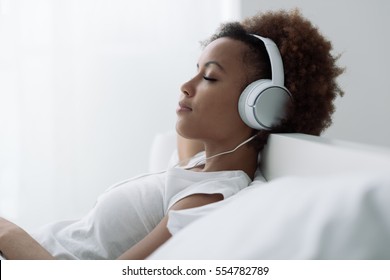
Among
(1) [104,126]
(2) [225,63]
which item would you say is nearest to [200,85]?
(2) [225,63]

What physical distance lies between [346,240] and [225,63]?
83cm

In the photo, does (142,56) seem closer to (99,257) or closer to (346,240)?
(99,257)

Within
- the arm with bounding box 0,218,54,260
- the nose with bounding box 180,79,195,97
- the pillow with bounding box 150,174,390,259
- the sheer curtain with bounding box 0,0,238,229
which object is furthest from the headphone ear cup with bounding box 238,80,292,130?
the sheer curtain with bounding box 0,0,238,229

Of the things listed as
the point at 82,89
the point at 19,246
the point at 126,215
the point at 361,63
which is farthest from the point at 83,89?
the point at 19,246

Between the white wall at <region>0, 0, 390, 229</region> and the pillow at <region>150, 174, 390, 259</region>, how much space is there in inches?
99.5

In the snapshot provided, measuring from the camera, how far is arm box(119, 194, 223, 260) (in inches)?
34.6

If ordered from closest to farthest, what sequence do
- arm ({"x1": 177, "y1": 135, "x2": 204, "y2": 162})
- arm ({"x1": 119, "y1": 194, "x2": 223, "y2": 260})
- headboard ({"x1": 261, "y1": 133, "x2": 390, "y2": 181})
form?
headboard ({"x1": 261, "y1": 133, "x2": 390, "y2": 181}) → arm ({"x1": 119, "y1": 194, "x2": 223, "y2": 260}) → arm ({"x1": 177, "y1": 135, "x2": 204, "y2": 162})

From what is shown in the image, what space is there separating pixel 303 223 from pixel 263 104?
700 mm

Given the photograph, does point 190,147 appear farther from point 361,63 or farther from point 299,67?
point 361,63

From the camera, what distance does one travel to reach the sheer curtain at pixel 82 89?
289 cm

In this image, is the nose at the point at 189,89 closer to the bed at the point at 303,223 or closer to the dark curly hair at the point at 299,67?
the dark curly hair at the point at 299,67

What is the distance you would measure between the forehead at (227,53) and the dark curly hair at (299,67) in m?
0.01

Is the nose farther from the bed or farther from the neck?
the bed

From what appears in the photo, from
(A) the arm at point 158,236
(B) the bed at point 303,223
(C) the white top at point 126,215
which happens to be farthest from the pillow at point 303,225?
(C) the white top at point 126,215
